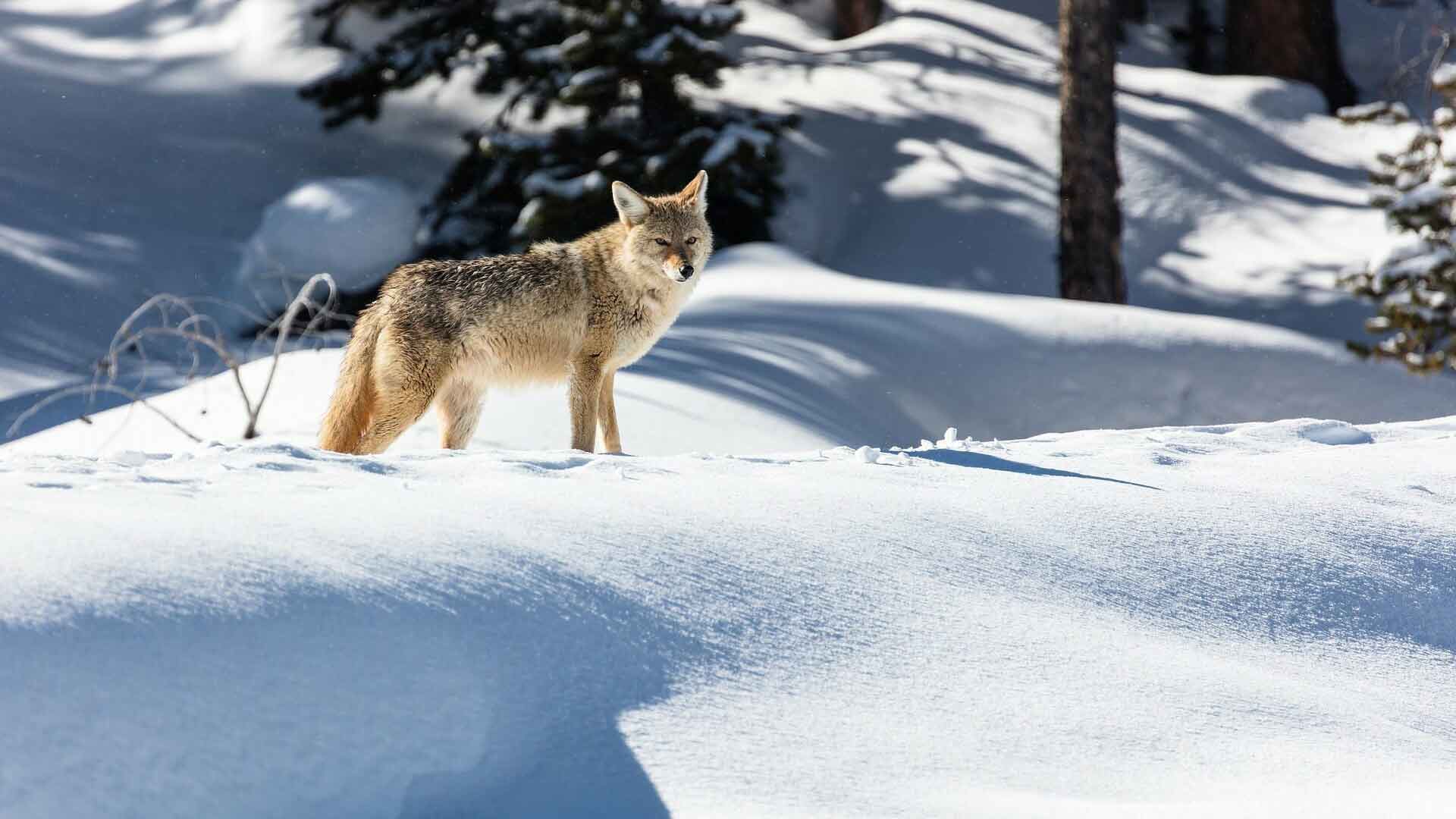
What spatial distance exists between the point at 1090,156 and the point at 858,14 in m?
10.4

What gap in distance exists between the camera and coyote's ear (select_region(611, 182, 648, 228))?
21.4 feet

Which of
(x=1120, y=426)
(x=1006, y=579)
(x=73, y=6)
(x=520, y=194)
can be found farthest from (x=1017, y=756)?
(x=73, y=6)

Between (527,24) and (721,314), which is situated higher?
(527,24)

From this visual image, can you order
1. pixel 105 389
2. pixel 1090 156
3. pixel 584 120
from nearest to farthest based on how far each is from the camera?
pixel 105 389, pixel 1090 156, pixel 584 120

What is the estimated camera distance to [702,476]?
4777 millimetres

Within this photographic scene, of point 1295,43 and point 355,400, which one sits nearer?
→ point 355,400

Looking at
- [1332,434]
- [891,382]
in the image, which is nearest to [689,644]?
[1332,434]

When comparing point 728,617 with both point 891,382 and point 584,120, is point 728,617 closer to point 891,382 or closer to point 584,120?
point 891,382

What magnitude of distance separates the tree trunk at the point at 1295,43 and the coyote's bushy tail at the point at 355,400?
1659 cm

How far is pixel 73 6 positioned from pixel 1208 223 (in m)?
19.7

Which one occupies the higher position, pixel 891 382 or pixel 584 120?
pixel 584 120

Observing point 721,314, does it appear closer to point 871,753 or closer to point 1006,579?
point 1006,579

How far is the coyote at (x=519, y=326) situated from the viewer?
621cm

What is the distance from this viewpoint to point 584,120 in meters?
16.4
